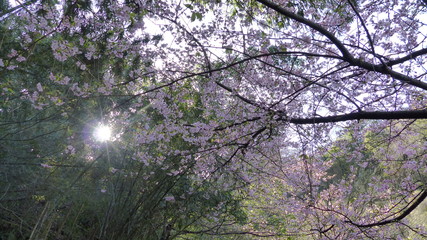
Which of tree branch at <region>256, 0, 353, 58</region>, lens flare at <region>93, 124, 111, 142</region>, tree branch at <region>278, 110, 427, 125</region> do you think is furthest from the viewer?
lens flare at <region>93, 124, 111, 142</region>

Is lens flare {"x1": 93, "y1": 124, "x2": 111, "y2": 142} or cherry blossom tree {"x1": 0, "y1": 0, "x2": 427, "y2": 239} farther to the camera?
lens flare {"x1": 93, "y1": 124, "x2": 111, "y2": 142}

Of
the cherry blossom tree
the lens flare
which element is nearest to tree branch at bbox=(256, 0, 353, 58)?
the cherry blossom tree

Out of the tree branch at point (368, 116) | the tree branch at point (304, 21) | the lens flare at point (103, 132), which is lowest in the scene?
the tree branch at point (368, 116)

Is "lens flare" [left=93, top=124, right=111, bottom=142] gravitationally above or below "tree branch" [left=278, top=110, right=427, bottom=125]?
above

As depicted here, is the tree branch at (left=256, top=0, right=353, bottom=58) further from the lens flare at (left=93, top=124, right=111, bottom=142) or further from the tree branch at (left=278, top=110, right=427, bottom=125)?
the lens flare at (left=93, top=124, right=111, bottom=142)

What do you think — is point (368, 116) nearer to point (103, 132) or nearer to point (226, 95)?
point (226, 95)

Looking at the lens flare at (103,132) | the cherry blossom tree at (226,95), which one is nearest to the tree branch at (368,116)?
the cherry blossom tree at (226,95)

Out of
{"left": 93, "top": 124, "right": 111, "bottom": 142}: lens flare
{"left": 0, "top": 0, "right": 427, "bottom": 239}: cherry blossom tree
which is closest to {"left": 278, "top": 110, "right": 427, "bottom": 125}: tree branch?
{"left": 0, "top": 0, "right": 427, "bottom": 239}: cherry blossom tree

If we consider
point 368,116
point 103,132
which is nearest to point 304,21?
point 368,116

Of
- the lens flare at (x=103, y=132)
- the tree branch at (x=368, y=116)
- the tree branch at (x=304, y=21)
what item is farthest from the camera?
the lens flare at (x=103, y=132)

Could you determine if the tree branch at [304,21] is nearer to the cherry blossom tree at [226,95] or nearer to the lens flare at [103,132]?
the cherry blossom tree at [226,95]

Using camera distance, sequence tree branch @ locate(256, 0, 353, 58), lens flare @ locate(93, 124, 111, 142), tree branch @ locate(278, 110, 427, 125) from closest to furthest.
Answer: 1. tree branch @ locate(256, 0, 353, 58)
2. tree branch @ locate(278, 110, 427, 125)
3. lens flare @ locate(93, 124, 111, 142)

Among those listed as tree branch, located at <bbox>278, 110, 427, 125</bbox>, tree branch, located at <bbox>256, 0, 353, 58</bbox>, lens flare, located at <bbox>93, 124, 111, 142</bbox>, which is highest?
lens flare, located at <bbox>93, 124, 111, 142</bbox>

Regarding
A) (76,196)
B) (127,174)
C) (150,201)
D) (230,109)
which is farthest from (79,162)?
(230,109)
